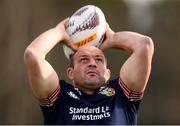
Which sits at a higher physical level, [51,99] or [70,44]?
[70,44]

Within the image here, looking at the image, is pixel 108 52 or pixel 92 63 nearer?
pixel 92 63

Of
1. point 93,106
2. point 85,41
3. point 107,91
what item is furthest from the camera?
point 85,41

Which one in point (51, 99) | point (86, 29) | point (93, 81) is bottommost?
point (51, 99)

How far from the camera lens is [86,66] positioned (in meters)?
10.3

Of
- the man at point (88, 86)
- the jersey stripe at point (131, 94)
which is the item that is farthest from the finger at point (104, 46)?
the jersey stripe at point (131, 94)

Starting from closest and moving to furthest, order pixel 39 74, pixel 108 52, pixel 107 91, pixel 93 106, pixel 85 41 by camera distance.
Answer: pixel 39 74 < pixel 93 106 < pixel 107 91 < pixel 85 41 < pixel 108 52

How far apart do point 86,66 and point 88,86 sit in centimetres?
19

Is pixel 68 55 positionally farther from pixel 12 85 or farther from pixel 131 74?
pixel 12 85

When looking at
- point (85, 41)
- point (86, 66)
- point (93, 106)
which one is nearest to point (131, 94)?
point (93, 106)

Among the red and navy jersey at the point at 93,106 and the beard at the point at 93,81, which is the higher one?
the beard at the point at 93,81

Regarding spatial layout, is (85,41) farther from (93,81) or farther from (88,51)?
(93,81)

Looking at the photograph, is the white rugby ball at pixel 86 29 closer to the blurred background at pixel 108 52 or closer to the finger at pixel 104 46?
the finger at pixel 104 46

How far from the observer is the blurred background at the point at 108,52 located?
27516 mm

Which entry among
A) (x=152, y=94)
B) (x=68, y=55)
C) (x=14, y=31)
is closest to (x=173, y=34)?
(x=152, y=94)
